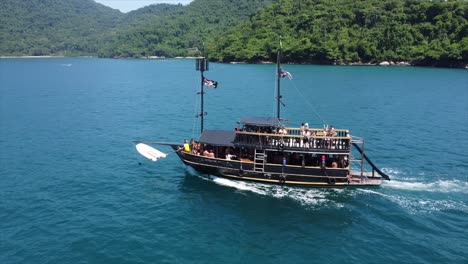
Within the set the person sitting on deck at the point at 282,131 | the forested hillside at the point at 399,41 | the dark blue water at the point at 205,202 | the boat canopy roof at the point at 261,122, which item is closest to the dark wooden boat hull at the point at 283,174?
the dark blue water at the point at 205,202

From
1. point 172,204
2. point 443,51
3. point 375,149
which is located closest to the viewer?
point 172,204

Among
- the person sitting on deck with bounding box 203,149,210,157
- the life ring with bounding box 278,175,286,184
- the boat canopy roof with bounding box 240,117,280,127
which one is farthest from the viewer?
the person sitting on deck with bounding box 203,149,210,157

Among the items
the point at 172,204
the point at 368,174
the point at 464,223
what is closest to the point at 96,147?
the point at 172,204

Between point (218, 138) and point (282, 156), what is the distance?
6367 millimetres

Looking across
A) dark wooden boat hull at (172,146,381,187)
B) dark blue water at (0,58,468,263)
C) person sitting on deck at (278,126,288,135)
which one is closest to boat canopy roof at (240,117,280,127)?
person sitting on deck at (278,126,288,135)

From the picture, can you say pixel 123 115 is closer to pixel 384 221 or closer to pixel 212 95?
pixel 212 95

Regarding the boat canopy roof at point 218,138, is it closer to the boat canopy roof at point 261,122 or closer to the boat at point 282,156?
the boat at point 282,156

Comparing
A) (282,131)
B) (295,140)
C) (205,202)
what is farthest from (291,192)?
(205,202)

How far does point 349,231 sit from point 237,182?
11.9 metres

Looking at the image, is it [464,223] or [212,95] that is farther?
[212,95]

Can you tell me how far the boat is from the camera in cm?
3584

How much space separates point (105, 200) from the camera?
3509 centimetres

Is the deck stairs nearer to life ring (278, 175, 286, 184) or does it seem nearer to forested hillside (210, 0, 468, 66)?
life ring (278, 175, 286, 184)

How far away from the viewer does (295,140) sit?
36.4 m
